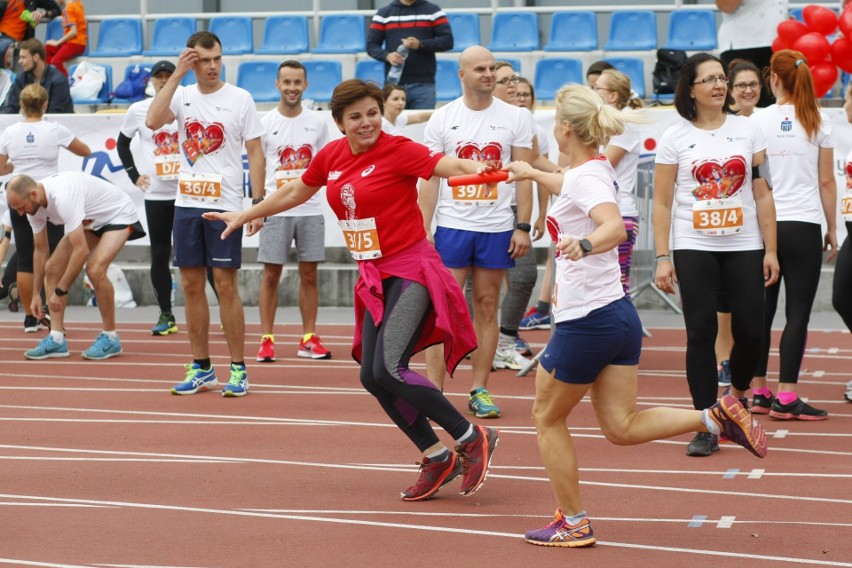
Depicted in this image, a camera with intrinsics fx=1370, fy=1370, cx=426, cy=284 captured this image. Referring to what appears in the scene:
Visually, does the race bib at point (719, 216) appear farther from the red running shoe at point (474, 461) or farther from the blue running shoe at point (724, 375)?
the blue running shoe at point (724, 375)

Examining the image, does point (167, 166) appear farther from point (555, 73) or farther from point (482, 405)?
point (555, 73)

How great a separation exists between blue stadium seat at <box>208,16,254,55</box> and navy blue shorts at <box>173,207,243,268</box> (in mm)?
9506

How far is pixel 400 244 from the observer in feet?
20.4

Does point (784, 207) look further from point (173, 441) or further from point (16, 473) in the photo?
point (16, 473)

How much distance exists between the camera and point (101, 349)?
10781 millimetres

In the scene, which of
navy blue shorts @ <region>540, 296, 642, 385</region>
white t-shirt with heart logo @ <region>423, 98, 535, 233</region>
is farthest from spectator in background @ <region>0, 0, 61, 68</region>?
navy blue shorts @ <region>540, 296, 642, 385</region>

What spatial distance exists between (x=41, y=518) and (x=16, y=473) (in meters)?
1.04

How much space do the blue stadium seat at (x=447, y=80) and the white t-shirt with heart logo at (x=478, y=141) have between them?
26.3ft

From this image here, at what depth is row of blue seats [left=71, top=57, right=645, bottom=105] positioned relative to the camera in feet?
52.4

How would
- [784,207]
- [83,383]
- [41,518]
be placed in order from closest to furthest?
1. [41,518]
2. [784,207]
3. [83,383]

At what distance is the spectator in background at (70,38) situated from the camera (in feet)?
57.6

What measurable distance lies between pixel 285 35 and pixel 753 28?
6.81 meters

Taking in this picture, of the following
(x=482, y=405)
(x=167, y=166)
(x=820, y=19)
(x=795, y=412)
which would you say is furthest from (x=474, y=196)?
(x=820, y=19)

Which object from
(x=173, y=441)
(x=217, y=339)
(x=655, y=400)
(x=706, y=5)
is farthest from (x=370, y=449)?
(x=706, y=5)
